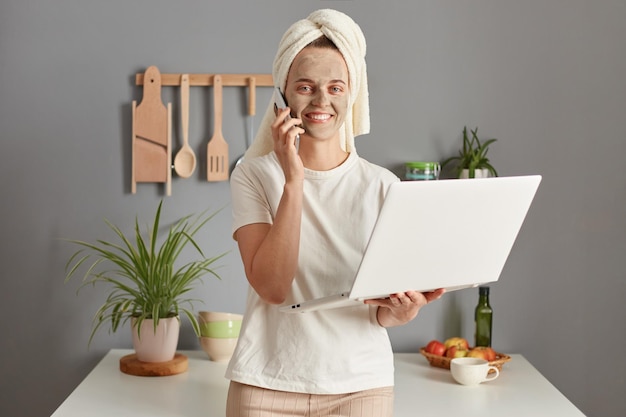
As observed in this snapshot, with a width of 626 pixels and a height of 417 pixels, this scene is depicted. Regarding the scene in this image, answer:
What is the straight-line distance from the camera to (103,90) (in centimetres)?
270

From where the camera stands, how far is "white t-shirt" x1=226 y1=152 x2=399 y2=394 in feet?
5.51

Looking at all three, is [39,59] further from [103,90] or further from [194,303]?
[194,303]

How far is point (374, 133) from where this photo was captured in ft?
8.96

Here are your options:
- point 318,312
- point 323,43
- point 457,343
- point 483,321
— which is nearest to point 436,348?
point 457,343

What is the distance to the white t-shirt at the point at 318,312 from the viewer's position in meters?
1.68

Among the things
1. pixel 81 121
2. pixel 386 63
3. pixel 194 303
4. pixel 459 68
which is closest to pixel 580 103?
pixel 459 68

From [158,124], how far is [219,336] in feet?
2.24

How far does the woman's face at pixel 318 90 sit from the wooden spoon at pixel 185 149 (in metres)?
1.01

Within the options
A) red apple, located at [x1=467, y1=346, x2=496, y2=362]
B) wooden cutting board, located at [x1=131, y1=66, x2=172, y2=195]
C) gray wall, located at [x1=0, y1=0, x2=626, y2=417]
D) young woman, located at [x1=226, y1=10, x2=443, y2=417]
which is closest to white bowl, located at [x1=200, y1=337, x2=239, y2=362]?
gray wall, located at [x1=0, y1=0, x2=626, y2=417]

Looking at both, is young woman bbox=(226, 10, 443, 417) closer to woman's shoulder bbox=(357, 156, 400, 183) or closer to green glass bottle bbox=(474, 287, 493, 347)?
woman's shoulder bbox=(357, 156, 400, 183)

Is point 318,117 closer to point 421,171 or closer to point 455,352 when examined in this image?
point 421,171

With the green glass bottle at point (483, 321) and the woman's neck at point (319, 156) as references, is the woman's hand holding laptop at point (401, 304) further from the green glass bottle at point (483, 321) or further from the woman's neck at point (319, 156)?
the green glass bottle at point (483, 321)

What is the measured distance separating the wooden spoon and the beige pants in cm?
115

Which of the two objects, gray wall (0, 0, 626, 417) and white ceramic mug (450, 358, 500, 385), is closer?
white ceramic mug (450, 358, 500, 385)
